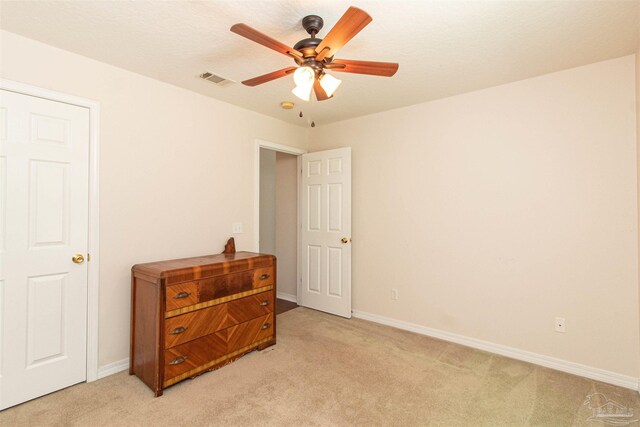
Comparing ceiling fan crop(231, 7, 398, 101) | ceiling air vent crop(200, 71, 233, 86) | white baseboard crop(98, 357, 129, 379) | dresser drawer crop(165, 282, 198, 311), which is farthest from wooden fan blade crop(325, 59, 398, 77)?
white baseboard crop(98, 357, 129, 379)

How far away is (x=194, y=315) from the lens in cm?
247

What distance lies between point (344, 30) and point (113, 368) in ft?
9.85

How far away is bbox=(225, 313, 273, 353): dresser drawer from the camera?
8.99ft

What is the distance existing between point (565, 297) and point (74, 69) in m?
4.31

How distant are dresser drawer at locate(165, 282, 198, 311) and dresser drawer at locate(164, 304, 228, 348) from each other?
0.09 m

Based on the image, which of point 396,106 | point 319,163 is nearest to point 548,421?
point 396,106

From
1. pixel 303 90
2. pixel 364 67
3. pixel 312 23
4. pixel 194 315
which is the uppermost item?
pixel 312 23

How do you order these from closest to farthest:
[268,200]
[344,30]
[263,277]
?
1. [344,30]
2. [263,277]
3. [268,200]

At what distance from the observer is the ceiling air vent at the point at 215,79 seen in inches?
108

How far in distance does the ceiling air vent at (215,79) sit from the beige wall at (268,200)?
7.32ft

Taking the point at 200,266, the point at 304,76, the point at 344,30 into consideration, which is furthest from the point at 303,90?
the point at 200,266

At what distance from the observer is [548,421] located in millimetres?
2012

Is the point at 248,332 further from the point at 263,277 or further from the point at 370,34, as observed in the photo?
the point at 370,34

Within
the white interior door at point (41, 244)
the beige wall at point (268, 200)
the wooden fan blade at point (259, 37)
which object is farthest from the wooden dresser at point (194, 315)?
the beige wall at point (268, 200)
